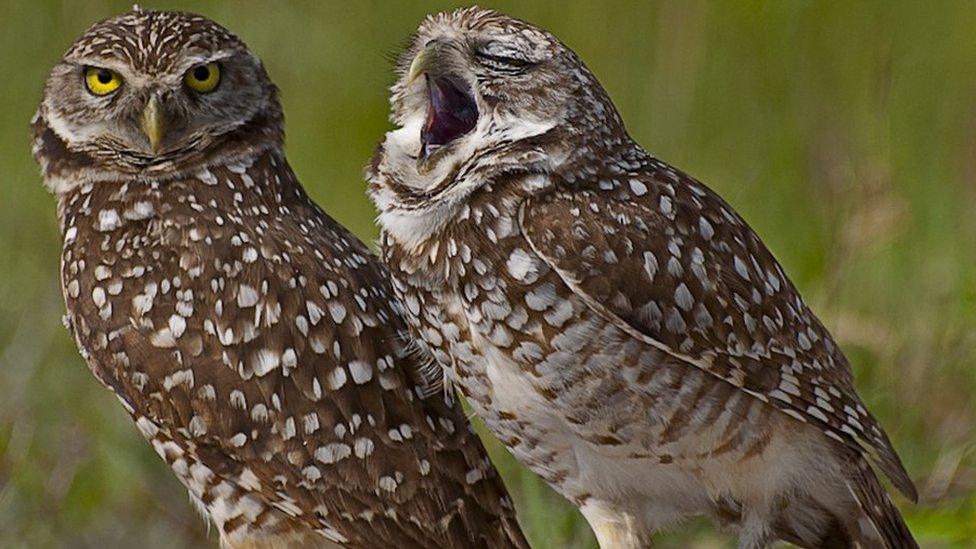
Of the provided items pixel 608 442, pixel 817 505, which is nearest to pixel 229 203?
pixel 608 442

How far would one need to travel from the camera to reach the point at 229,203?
4.62 metres

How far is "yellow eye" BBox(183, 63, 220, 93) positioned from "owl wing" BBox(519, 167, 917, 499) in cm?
97

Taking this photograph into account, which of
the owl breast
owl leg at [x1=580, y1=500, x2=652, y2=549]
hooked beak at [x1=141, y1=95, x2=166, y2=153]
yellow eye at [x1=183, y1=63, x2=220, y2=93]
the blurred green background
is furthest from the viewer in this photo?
the blurred green background

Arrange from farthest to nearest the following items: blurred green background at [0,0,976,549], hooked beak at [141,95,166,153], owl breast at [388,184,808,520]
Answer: blurred green background at [0,0,976,549] < hooked beak at [141,95,166,153] < owl breast at [388,184,808,520]

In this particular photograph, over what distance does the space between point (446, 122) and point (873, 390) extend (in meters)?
1.83

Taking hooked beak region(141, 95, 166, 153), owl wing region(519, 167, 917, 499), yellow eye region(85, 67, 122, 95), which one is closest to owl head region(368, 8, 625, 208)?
owl wing region(519, 167, 917, 499)

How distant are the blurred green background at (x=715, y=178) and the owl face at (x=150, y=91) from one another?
1.42 ft

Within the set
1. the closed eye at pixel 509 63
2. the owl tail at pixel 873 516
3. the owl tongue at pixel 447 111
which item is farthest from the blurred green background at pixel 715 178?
the closed eye at pixel 509 63

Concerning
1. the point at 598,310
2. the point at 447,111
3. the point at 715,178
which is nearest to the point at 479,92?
the point at 447,111

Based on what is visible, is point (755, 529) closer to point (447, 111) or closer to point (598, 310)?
point (598, 310)

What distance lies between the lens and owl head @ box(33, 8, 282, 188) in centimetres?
455

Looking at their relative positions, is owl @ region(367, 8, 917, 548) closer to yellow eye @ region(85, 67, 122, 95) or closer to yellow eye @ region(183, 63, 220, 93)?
yellow eye @ region(183, 63, 220, 93)

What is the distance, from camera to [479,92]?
420 cm

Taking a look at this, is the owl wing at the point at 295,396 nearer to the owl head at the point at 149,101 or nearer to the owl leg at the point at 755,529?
the owl head at the point at 149,101
